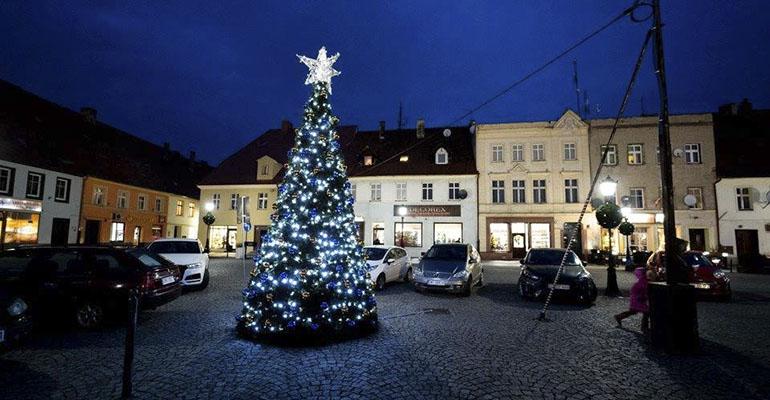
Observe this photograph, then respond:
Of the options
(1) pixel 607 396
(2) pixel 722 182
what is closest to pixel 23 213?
(1) pixel 607 396

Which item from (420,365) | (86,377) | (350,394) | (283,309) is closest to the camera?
(350,394)

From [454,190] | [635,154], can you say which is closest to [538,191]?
[454,190]

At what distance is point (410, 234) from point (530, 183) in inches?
385

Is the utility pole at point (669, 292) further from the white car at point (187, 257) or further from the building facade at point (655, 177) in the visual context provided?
the building facade at point (655, 177)

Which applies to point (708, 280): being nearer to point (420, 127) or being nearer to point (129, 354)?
point (129, 354)

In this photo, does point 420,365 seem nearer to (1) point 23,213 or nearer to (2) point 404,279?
(2) point 404,279

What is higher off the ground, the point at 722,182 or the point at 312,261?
the point at 722,182

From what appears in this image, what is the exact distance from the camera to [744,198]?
25031 mm

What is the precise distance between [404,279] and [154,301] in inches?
382

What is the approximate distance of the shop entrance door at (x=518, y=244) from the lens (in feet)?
89.1

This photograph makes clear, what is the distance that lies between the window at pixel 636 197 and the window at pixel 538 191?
5837mm

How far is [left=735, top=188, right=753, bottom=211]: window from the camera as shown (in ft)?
81.6

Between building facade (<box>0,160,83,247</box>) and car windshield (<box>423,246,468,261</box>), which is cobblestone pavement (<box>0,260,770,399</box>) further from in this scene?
building facade (<box>0,160,83,247</box>)

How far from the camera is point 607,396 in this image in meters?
4.50
